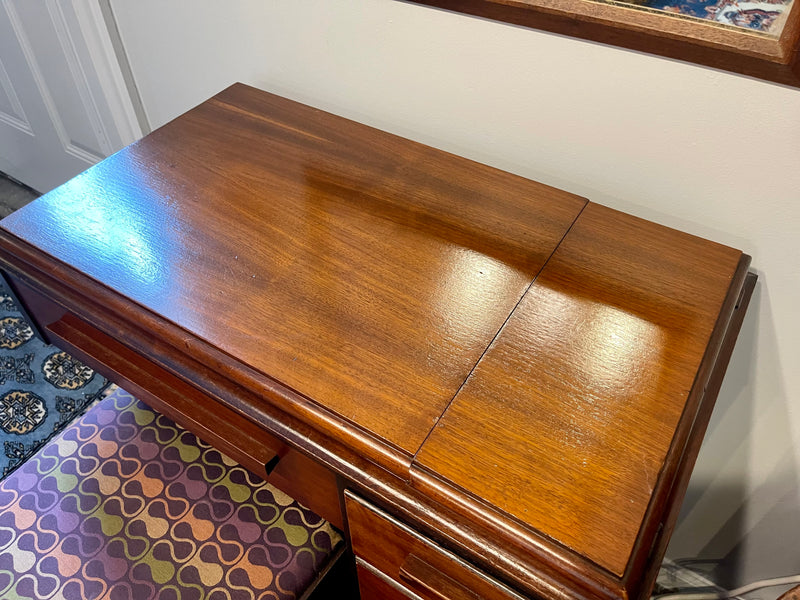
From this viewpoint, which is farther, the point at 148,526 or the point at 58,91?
the point at 58,91

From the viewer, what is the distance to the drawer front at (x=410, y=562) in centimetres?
48

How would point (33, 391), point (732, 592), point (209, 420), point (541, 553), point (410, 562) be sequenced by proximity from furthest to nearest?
point (33, 391) < point (732, 592) < point (209, 420) < point (410, 562) < point (541, 553)

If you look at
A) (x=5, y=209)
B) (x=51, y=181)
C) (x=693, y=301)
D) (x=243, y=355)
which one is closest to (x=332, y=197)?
(x=243, y=355)

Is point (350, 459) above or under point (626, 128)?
under

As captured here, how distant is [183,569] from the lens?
65 cm

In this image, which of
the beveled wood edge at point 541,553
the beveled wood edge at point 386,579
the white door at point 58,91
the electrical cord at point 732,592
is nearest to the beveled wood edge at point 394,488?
the beveled wood edge at point 541,553

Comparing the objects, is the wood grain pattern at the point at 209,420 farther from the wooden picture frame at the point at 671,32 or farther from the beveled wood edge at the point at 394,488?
the wooden picture frame at the point at 671,32

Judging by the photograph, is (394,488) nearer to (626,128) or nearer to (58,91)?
(626,128)

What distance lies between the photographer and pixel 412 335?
1.80ft

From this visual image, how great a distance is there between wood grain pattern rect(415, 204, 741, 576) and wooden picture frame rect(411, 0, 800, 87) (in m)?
0.17

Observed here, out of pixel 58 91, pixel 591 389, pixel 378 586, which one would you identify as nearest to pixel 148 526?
pixel 378 586

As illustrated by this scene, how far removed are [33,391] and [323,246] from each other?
3.12 ft

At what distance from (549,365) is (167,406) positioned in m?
0.40

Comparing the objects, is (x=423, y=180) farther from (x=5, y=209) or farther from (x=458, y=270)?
(x=5, y=209)
